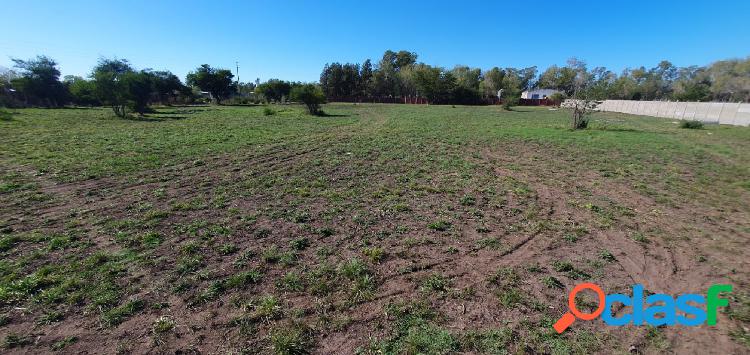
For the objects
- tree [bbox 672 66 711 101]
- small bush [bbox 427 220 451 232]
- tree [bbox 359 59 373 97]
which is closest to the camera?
small bush [bbox 427 220 451 232]

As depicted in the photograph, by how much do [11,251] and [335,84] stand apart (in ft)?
272

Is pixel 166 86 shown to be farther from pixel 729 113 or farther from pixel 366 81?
pixel 729 113

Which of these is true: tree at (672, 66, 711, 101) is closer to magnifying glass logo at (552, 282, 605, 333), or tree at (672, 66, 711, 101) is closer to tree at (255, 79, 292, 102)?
tree at (255, 79, 292, 102)

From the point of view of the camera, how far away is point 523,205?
715 cm

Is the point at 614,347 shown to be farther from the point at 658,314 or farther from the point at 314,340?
the point at 314,340

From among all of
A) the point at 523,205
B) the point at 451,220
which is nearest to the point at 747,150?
the point at 523,205

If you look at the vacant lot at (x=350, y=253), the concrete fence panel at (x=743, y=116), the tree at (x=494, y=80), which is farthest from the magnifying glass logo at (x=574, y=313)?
the tree at (x=494, y=80)

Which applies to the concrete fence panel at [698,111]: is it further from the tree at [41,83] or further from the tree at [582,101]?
the tree at [41,83]

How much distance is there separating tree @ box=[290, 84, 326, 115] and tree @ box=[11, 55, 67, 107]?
3744 cm

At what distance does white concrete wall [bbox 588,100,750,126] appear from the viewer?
27506mm

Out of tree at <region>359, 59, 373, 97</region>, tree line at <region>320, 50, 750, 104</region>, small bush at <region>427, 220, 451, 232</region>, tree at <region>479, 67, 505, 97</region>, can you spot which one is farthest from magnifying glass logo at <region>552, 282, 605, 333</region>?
tree at <region>479, 67, 505, 97</region>

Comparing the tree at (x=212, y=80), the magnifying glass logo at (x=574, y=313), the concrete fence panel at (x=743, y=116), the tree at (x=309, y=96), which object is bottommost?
the magnifying glass logo at (x=574, y=313)

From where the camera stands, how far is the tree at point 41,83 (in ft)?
140

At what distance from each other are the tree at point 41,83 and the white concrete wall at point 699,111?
65.0m
